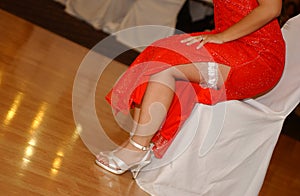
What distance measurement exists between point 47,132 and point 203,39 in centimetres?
69

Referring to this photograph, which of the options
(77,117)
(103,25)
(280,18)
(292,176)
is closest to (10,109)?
(77,117)

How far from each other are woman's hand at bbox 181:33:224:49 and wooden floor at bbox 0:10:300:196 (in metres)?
0.54

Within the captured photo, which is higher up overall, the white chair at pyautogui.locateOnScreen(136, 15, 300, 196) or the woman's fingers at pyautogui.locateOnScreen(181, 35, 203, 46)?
the woman's fingers at pyautogui.locateOnScreen(181, 35, 203, 46)

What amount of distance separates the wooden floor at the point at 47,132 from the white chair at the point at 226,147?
0.50 feet

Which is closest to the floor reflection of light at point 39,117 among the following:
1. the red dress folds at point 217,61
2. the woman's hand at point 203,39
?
the red dress folds at point 217,61

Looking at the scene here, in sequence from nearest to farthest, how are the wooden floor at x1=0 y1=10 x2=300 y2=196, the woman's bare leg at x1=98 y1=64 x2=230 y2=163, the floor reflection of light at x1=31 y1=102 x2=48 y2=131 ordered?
the wooden floor at x1=0 y1=10 x2=300 y2=196
the woman's bare leg at x1=98 y1=64 x2=230 y2=163
the floor reflection of light at x1=31 y1=102 x2=48 y2=131

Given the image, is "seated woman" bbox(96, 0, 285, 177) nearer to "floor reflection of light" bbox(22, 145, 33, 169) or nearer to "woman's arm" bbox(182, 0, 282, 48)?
"woman's arm" bbox(182, 0, 282, 48)

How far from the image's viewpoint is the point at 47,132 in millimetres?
2244

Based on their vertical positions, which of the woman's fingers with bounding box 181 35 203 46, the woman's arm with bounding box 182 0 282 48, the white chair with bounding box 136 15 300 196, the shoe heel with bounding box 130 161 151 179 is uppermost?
the woman's arm with bounding box 182 0 282 48

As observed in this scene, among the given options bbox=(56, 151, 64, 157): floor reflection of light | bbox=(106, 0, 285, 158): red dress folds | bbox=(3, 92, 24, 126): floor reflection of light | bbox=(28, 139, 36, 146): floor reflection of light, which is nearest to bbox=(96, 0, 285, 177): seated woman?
bbox=(106, 0, 285, 158): red dress folds

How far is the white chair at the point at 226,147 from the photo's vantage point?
214cm

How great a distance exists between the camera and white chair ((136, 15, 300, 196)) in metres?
2.14

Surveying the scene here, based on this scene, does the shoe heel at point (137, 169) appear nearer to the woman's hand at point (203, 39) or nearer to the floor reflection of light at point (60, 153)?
the floor reflection of light at point (60, 153)

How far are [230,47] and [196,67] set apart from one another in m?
0.14
